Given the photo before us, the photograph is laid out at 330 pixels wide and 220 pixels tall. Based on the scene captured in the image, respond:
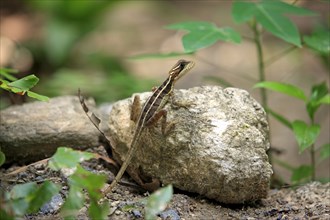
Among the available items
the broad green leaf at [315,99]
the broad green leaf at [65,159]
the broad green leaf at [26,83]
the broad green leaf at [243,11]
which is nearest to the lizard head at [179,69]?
the broad green leaf at [243,11]

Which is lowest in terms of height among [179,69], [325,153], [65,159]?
[325,153]

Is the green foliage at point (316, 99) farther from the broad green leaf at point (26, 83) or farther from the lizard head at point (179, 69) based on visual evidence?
the broad green leaf at point (26, 83)

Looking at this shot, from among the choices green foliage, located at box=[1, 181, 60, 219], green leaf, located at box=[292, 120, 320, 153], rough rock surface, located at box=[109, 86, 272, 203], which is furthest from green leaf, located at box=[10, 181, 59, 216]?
green leaf, located at box=[292, 120, 320, 153]

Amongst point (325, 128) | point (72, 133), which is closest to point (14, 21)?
point (325, 128)

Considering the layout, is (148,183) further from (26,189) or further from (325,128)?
(325,128)

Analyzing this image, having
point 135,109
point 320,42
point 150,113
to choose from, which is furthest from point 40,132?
point 320,42

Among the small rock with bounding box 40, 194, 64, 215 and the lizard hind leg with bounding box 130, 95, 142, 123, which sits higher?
the lizard hind leg with bounding box 130, 95, 142, 123

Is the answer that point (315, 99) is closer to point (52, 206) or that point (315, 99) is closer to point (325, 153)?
point (325, 153)

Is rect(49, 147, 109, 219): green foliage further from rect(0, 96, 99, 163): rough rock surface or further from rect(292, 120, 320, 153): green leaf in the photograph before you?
rect(292, 120, 320, 153): green leaf
